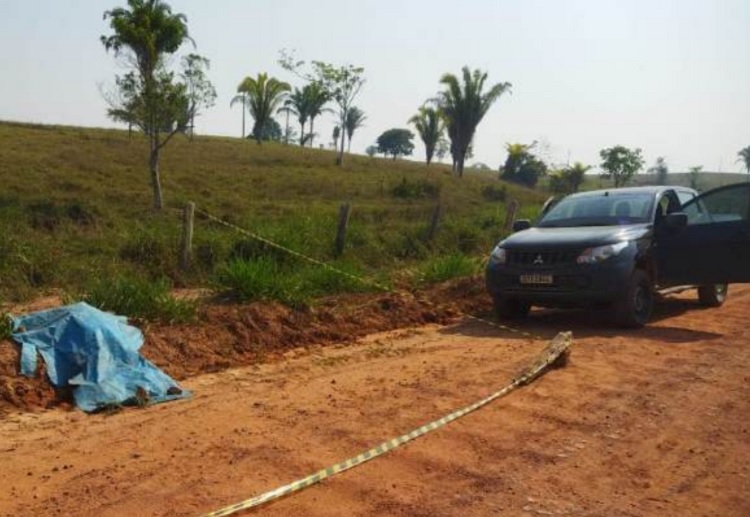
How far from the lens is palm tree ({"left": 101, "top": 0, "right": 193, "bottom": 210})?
19.1 metres

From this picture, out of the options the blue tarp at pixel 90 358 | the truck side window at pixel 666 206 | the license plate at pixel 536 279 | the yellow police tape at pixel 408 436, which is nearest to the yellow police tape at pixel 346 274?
the license plate at pixel 536 279

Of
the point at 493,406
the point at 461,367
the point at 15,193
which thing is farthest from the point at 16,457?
the point at 15,193

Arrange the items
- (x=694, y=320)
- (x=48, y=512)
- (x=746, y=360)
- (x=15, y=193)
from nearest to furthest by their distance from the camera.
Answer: (x=48, y=512), (x=746, y=360), (x=694, y=320), (x=15, y=193)

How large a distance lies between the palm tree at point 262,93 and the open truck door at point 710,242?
4367 cm

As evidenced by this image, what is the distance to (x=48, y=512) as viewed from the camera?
133 inches

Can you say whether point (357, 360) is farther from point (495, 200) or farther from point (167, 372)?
point (495, 200)

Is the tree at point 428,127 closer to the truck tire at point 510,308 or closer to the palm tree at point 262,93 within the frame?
the palm tree at point 262,93

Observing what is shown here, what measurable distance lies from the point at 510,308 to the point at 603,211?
171 cm

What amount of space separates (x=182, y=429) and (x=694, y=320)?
22.2ft

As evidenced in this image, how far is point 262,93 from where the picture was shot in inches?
1943

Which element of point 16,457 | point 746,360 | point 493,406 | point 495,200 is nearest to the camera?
point 16,457

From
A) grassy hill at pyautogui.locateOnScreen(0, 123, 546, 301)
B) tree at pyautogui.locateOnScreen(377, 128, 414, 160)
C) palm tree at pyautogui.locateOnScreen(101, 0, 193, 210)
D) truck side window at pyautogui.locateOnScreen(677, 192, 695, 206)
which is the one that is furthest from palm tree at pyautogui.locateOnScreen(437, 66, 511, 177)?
tree at pyautogui.locateOnScreen(377, 128, 414, 160)

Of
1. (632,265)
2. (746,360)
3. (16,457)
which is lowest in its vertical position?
(16,457)

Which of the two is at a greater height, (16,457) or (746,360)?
(746,360)
